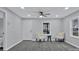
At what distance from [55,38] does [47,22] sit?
6.46 ft

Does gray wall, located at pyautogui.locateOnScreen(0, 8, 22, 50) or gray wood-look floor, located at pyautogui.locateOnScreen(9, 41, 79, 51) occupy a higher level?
gray wall, located at pyautogui.locateOnScreen(0, 8, 22, 50)

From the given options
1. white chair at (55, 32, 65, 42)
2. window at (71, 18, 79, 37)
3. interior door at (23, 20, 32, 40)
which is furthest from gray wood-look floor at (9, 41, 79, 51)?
interior door at (23, 20, 32, 40)

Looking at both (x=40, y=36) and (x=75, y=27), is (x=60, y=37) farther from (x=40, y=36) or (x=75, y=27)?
(x=75, y=27)

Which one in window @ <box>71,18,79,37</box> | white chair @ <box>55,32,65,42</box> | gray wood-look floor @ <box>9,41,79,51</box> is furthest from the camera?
white chair @ <box>55,32,65,42</box>

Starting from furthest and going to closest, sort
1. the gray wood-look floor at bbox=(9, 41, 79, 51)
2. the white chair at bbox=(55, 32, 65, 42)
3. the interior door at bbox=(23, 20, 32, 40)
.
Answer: the interior door at bbox=(23, 20, 32, 40)
the white chair at bbox=(55, 32, 65, 42)
the gray wood-look floor at bbox=(9, 41, 79, 51)

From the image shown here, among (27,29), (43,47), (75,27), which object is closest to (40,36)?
(27,29)

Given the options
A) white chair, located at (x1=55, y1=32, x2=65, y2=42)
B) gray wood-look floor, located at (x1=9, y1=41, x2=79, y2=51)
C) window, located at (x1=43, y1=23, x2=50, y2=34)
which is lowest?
gray wood-look floor, located at (x1=9, y1=41, x2=79, y2=51)

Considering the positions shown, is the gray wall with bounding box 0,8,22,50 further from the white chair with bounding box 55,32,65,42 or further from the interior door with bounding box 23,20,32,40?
the white chair with bounding box 55,32,65,42

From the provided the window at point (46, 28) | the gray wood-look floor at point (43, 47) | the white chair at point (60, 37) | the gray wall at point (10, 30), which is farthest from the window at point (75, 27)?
the gray wall at point (10, 30)

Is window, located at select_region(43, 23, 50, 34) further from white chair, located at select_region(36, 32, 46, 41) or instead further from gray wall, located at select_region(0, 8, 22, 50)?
gray wall, located at select_region(0, 8, 22, 50)

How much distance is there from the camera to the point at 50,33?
10266mm

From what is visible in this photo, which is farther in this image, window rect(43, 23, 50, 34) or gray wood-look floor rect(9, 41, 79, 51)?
window rect(43, 23, 50, 34)
